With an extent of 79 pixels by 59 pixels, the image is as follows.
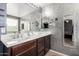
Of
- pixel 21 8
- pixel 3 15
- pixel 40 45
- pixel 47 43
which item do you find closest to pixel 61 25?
pixel 47 43

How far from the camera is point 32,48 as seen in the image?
5.05ft

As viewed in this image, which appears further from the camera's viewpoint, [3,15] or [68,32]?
[68,32]

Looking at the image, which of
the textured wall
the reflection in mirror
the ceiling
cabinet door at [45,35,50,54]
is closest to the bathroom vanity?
cabinet door at [45,35,50,54]

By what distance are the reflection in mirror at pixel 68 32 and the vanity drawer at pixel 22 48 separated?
62cm

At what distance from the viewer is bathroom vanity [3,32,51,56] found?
1191 millimetres

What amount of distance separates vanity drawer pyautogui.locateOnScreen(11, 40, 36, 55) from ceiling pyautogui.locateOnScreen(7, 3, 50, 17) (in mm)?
521

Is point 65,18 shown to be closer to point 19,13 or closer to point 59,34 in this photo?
point 59,34

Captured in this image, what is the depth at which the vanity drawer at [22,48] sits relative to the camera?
1.20 m

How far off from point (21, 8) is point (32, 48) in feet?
2.50

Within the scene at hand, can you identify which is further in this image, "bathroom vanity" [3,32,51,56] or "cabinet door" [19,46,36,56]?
"cabinet door" [19,46,36,56]

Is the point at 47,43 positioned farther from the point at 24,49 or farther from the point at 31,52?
the point at 24,49

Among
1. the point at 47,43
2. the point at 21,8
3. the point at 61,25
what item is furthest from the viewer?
the point at 47,43

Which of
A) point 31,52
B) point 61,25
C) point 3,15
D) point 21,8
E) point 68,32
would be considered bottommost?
point 31,52

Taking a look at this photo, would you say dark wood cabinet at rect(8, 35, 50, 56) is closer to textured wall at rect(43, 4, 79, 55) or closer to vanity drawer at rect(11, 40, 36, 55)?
vanity drawer at rect(11, 40, 36, 55)
